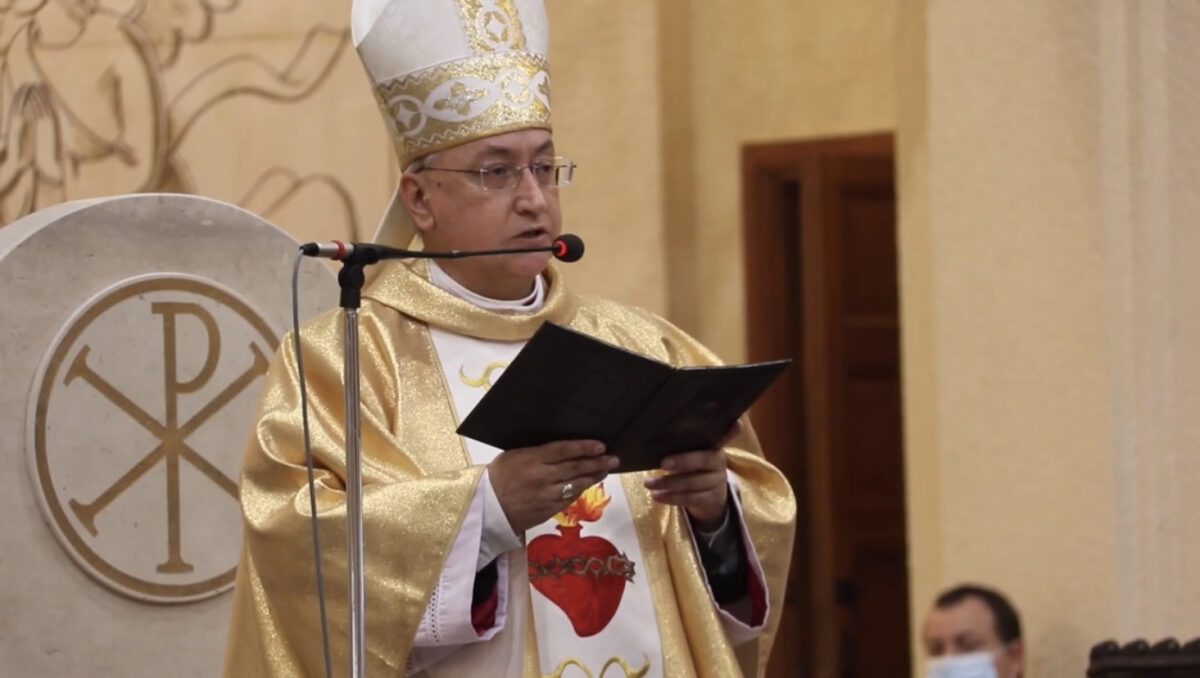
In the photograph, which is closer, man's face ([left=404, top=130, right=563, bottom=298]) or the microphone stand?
the microphone stand

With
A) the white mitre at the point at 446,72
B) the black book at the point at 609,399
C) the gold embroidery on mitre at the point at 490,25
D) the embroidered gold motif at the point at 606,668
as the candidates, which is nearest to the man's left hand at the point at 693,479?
the black book at the point at 609,399

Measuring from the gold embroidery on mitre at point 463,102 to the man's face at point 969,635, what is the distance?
204 cm

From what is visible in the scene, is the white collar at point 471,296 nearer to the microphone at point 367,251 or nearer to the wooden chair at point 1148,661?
the microphone at point 367,251

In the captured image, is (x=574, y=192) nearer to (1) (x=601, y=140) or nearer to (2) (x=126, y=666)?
(1) (x=601, y=140)

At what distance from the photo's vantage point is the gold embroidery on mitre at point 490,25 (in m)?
3.63

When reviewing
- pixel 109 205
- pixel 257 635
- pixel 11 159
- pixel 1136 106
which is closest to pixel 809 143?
pixel 1136 106

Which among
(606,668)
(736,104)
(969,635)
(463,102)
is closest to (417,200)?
(463,102)

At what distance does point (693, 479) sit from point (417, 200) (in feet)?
2.30

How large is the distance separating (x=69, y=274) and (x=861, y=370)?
375 cm

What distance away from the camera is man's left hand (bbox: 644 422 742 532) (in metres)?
3.18

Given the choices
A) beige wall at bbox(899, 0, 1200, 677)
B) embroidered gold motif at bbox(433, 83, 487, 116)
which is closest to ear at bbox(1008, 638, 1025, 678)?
beige wall at bbox(899, 0, 1200, 677)

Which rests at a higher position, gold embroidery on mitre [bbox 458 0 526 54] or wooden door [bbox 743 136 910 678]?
gold embroidery on mitre [bbox 458 0 526 54]

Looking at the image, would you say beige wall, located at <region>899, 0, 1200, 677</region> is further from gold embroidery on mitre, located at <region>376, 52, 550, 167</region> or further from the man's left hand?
the man's left hand

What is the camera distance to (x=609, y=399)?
2984 mm
